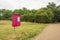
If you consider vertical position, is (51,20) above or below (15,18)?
below

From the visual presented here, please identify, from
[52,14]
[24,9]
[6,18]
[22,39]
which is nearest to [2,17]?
[6,18]

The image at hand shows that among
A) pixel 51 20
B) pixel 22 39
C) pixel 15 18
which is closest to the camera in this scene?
pixel 15 18

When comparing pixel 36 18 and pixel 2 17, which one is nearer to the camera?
pixel 36 18

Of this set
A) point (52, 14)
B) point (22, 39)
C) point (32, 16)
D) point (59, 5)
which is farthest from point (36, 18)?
point (22, 39)

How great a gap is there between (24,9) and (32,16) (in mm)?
12497

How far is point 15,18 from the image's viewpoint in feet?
35.0

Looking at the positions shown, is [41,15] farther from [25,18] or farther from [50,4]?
[50,4]

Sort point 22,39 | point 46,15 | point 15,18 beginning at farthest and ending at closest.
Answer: point 46,15
point 22,39
point 15,18

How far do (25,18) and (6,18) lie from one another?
28.4 feet

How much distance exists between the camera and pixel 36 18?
147 feet

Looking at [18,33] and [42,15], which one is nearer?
[18,33]

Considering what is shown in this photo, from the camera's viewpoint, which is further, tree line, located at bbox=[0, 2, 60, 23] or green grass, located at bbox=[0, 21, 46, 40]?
tree line, located at bbox=[0, 2, 60, 23]

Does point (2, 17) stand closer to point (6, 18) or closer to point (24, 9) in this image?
point (6, 18)

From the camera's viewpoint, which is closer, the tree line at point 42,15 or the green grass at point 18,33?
the green grass at point 18,33
